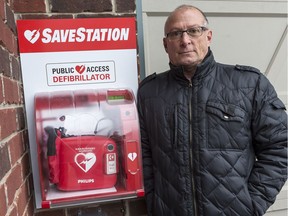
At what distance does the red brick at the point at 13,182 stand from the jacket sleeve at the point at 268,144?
102 centimetres

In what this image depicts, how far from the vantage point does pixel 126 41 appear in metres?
1.49

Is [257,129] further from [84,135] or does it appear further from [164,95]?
[84,135]

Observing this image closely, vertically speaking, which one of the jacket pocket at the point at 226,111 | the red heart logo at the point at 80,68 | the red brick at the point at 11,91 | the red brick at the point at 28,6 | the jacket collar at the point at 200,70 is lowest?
the jacket pocket at the point at 226,111

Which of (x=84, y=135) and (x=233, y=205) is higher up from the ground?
(x=84, y=135)

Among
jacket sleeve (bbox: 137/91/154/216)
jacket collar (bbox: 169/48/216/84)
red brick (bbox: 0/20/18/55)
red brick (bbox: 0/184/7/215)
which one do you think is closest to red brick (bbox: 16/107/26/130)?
red brick (bbox: 0/20/18/55)

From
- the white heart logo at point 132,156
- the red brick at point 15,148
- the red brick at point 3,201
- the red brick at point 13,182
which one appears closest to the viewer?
the red brick at point 3,201

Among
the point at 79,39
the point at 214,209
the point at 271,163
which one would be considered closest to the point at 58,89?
the point at 79,39

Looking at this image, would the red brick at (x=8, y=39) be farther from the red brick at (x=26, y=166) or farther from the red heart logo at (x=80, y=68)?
the red brick at (x=26, y=166)

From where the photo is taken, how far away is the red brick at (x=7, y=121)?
35.7 inches

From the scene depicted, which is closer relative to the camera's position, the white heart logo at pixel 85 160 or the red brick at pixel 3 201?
the red brick at pixel 3 201

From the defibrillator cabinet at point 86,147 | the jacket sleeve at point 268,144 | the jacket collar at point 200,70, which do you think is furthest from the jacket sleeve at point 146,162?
the jacket sleeve at point 268,144

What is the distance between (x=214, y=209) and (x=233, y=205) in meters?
0.09

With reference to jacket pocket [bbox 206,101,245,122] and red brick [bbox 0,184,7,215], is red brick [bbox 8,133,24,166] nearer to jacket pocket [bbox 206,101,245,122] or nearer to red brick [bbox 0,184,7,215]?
red brick [bbox 0,184,7,215]

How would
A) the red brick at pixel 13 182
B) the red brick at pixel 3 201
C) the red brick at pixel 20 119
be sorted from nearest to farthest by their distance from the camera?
Answer: the red brick at pixel 3 201 < the red brick at pixel 13 182 < the red brick at pixel 20 119
